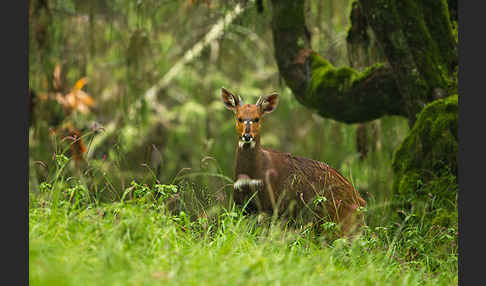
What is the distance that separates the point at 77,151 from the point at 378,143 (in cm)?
381

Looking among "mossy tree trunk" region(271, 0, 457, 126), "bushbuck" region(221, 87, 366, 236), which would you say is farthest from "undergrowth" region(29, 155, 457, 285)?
"mossy tree trunk" region(271, 0, 457, 126)

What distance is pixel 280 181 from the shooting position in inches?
241

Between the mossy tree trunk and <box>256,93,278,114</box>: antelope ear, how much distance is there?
3.96ft

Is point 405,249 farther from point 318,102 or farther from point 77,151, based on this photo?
point 77,151

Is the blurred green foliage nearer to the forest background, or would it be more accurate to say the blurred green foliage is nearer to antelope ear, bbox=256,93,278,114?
the forest background

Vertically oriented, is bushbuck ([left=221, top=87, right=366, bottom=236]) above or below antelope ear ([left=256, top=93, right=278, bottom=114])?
below

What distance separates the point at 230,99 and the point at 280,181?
0.97m

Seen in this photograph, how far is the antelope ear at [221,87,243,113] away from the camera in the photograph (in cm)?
638

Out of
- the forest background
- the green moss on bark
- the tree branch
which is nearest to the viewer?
the forest background

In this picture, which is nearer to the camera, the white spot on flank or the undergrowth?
the undergrowth

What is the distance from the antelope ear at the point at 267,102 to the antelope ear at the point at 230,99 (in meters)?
0.20

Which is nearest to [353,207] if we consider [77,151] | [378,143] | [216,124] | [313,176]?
[313,176]

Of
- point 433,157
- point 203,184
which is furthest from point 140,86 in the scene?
point 433,157

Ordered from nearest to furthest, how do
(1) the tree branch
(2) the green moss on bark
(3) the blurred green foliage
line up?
(3) the blurred green foliage, (2) the green moss on bark, (1) the tree branch
